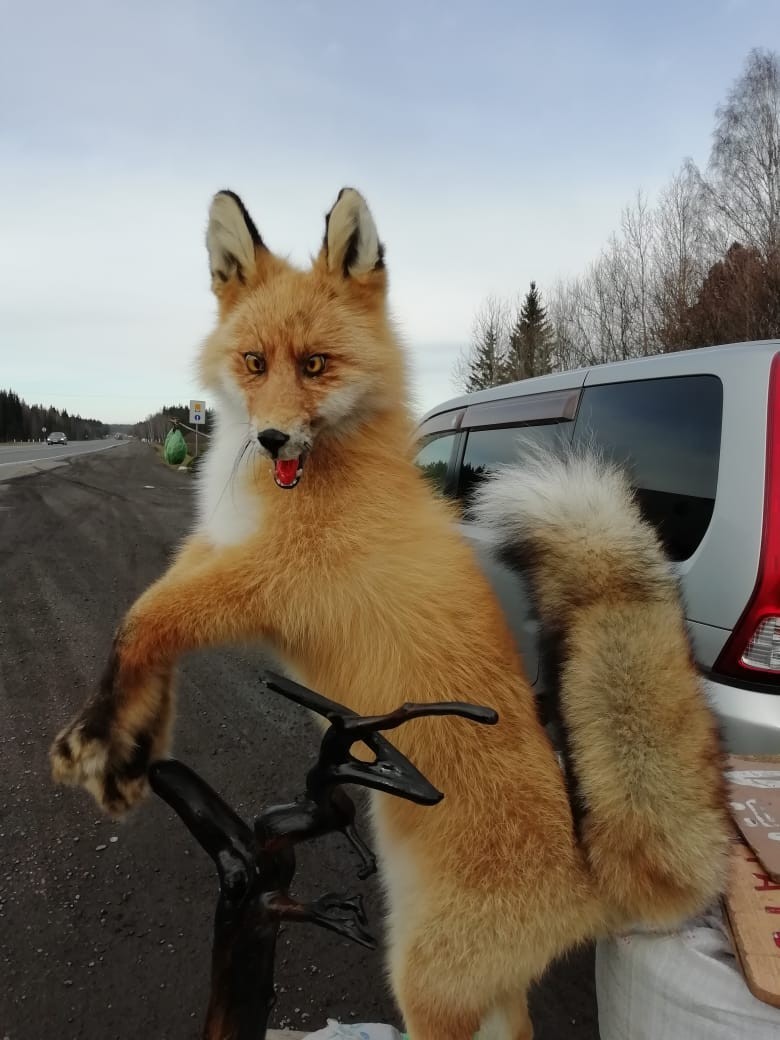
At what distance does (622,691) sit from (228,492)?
1100 mm

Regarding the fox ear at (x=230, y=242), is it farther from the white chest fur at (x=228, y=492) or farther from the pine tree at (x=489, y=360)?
the pine tree at (x=489, y=360)

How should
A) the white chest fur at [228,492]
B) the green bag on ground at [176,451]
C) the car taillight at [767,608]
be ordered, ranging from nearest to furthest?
the white chest fur at [228,492] < the car taillight at [767,608] < the green bag on ground at [176,451]

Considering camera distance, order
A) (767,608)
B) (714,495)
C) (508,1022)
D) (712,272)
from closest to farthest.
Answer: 1. (508,1022)
2. (767,608)
3. (714,495)
4. (712,272)

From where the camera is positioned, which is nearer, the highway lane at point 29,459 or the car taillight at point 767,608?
the car taillight at point 767,608

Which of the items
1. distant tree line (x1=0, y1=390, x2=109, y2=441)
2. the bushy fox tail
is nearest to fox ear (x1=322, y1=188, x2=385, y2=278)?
the bushy fox tail

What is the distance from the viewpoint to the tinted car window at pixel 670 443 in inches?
92.7

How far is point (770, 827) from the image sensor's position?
57.2 inches

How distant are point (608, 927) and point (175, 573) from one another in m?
1.26

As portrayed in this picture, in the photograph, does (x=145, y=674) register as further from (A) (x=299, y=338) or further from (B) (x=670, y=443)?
(B) (x=670, y=443)

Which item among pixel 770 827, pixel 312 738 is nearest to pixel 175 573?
pixel 770 827

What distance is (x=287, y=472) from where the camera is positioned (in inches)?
60.8

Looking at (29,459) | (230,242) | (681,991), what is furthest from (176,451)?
(681,991)

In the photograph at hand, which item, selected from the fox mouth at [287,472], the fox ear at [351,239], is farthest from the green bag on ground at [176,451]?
the fox mouth at [287,472]

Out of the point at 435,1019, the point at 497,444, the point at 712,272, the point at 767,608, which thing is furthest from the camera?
the point at 712,272
